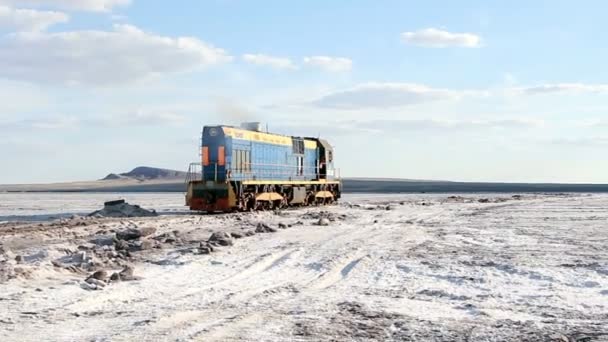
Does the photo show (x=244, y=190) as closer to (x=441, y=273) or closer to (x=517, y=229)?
(x=517, y=229)

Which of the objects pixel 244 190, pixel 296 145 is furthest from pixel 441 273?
pixel 296 145

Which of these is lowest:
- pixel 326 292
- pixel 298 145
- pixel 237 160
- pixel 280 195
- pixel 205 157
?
pixel 326 292

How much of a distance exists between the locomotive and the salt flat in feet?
36.9

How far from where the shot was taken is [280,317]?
347 inches

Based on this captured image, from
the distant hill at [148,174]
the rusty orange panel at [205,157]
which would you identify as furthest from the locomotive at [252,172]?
the distant hill at [148,174]

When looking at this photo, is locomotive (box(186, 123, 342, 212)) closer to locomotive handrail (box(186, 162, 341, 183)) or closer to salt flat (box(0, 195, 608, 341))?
locomotive handrail (box(186, 162, 341, 183))

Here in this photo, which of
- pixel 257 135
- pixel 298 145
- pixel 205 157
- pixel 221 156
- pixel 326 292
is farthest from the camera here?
pixel 298 145

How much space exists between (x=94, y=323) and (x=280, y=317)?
6.62 ft

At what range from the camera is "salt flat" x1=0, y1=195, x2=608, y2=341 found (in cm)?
815

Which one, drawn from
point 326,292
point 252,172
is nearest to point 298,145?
point 252,172

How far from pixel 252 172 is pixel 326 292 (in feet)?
73.1

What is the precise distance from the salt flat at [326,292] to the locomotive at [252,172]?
1126 cm

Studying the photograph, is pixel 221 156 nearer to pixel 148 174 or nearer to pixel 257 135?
pixel 257 135

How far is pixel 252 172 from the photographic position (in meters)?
32.8
